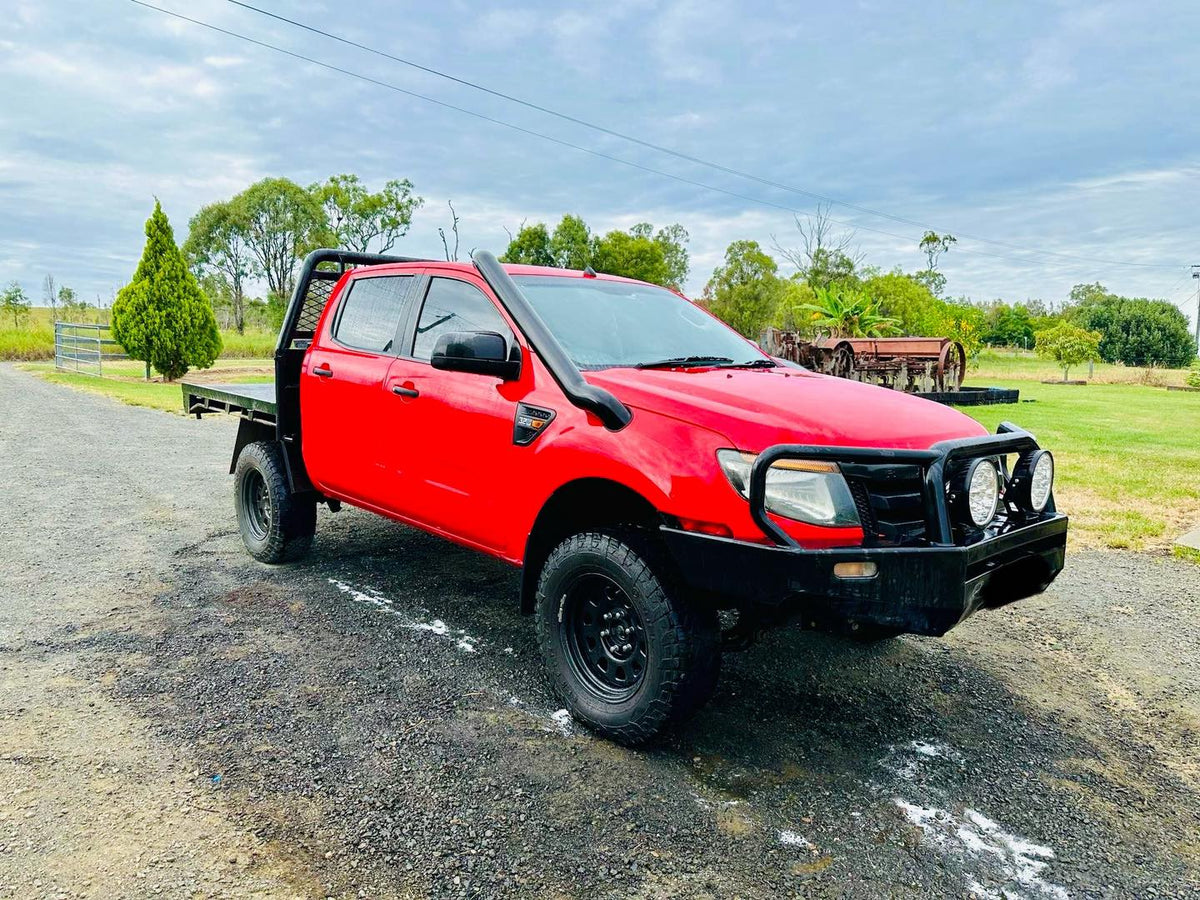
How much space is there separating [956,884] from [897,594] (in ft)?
2.87

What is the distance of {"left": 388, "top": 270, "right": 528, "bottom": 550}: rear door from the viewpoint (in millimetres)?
3727

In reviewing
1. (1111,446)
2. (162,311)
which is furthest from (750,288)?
(1111,446)

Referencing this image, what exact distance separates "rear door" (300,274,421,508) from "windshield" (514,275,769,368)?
0.93 m

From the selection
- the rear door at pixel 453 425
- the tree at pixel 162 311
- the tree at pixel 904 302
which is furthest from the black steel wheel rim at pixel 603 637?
the tree at pixel 904 302

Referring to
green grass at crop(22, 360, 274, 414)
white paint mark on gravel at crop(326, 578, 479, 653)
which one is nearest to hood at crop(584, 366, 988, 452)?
white paint mark on gravel at crop(326, 578, 479, 653)

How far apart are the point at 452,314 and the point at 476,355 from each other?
2.59 ft

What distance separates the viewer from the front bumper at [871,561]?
274cm

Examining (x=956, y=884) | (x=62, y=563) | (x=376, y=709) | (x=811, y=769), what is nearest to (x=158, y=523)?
(x=62, y=563)

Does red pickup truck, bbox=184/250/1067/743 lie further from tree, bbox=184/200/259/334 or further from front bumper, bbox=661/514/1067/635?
tree, bbox=184/200/259/334

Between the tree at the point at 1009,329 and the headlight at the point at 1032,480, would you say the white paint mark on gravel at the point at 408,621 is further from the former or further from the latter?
the tree at the point at 1009,329

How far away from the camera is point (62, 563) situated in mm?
5598

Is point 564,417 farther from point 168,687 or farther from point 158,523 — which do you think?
point 158,523

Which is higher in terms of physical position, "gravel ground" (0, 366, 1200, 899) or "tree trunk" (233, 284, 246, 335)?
"tree trunk" (233, 284, 246, 335)

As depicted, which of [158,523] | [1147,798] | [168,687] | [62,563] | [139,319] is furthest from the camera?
[139,319]
